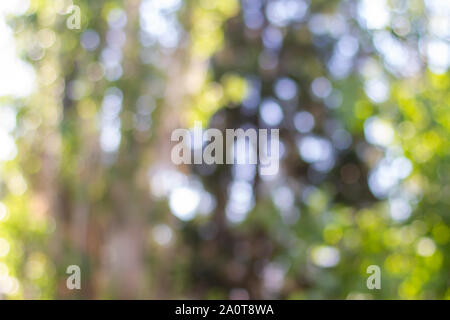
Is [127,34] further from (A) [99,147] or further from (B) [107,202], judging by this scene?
(B) [107,202]

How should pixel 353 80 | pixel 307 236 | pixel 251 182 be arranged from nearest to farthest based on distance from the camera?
pixel 307 236 → pixel 353 80 → pixel 251 182

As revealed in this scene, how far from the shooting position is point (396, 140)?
8.09ft

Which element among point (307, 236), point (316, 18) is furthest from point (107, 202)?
point (316, 18)

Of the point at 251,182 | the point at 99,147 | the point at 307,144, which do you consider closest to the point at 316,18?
the point at 307,144

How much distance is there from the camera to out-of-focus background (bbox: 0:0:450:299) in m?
4.41

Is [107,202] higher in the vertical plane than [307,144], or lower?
lower

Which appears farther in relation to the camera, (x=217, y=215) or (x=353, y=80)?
(x=217, y=215)

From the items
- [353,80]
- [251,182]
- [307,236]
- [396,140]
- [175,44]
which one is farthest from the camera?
[251,182]

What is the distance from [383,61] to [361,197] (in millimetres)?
1617

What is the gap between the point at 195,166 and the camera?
5.96 m

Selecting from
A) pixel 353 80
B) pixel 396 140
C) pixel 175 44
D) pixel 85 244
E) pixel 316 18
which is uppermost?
pixel 316 18

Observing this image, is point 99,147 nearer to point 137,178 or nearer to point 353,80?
point 137,178

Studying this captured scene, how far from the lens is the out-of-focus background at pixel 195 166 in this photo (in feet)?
14.5

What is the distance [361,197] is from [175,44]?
217 cm
